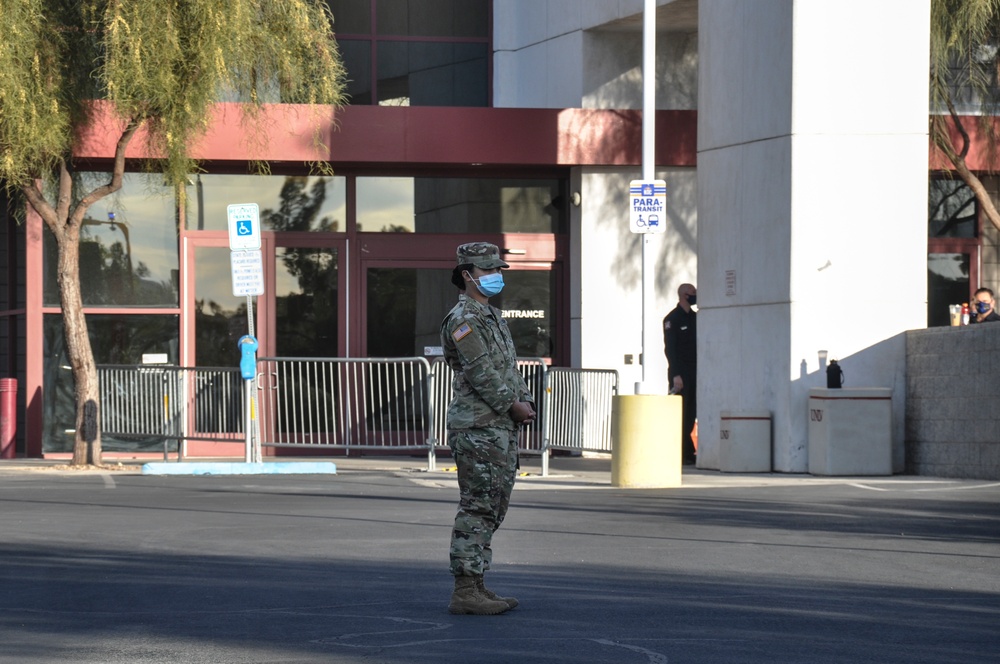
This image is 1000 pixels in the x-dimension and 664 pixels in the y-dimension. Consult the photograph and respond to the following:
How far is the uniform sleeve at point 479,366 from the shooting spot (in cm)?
756

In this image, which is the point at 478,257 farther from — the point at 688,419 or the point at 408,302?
the point at 408,302

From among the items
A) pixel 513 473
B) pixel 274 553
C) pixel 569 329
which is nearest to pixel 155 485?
pixel 274 553

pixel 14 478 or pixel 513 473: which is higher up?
pixel 513 473

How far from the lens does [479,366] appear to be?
7566mm

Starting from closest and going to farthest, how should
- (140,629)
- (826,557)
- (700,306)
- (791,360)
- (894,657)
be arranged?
(894,657) < (140,629) < (826,557) < (791,360) < (700,306)

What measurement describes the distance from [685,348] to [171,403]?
20.9ft

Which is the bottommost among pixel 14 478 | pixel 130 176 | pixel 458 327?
pixel 14 478

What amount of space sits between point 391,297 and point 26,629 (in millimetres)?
14453

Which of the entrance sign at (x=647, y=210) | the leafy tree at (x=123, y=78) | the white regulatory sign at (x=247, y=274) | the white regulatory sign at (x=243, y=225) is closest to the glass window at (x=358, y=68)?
the leafy tree at (x=123, y=78)

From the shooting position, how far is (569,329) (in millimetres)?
21797

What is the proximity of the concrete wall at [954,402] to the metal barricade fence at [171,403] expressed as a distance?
7.98 meters

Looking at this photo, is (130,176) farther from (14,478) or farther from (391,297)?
(14,478)

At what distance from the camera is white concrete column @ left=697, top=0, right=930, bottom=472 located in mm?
16984

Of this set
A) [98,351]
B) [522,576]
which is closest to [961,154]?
[98,351]
